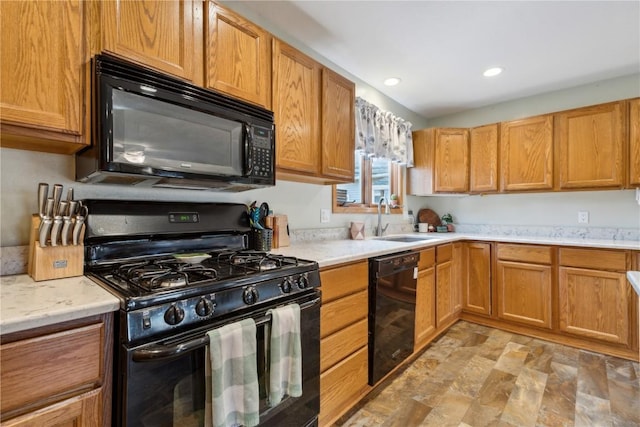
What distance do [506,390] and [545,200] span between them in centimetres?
219

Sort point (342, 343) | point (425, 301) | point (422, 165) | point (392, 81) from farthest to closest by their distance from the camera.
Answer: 1. point (422, 165)
2. point (392, 81)
3. point (425, 301)
4. point (342, 343)

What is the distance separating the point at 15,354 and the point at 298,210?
1.73 metres

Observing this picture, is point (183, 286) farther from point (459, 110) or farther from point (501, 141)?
point (459, 110)

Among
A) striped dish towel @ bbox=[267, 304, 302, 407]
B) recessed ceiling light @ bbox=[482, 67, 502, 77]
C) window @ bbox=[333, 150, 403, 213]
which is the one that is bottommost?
striped dish towel @ bbox=[267, 304, 302, 407]

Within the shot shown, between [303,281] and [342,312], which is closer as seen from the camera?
[303,281]

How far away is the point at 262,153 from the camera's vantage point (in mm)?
1602

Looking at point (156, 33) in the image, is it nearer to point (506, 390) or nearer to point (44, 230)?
point (44, 230)

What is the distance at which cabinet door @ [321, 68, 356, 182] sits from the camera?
208 centimetres

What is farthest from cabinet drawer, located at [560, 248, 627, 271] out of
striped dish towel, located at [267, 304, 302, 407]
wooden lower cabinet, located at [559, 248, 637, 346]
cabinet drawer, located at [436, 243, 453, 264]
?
striped dish towel, located at [267, 304, 302, 407]

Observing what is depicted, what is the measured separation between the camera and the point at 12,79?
98 centimetres

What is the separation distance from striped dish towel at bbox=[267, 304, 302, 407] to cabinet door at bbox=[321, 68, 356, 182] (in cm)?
111

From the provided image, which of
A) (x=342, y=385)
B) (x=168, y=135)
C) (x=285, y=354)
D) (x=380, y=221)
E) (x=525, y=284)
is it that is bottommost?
(x=342, y=385)

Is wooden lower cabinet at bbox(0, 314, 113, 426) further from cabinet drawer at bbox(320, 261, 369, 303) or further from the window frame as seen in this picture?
the window frame

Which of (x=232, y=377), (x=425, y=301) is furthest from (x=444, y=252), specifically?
(x=232, y=377)
